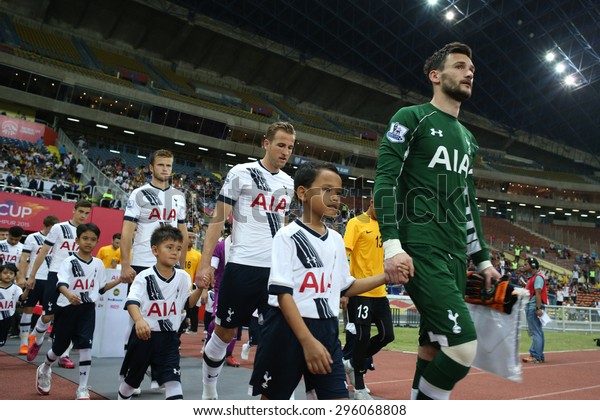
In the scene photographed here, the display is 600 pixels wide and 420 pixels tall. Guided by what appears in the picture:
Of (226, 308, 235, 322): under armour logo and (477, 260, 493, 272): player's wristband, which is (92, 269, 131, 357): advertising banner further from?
(477, 260, 493, 272): player's wristband

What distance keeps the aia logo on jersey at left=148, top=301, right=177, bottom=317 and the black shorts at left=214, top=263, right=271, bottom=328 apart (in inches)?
16.7

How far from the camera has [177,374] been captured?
4141 millimetres

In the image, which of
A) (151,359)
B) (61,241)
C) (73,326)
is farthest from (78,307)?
(61,241)

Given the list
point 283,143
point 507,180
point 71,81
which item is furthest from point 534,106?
point 283,143

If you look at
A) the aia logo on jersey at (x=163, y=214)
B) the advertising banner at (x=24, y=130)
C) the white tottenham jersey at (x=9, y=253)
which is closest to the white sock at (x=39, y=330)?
the aia logo on jersey at (x=163, y=214)

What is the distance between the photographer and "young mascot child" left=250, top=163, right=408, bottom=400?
2.90 metres

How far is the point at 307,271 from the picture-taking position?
2.97m

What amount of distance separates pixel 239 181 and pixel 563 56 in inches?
2028

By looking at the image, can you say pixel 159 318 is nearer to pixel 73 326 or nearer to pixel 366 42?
pixel 73 326

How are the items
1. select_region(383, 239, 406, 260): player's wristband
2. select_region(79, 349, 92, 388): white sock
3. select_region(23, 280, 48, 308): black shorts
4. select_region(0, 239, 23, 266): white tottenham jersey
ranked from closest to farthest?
select_region(383, 239, 406, 260): player's wristband
select_region(79, 349, 92, 388): white sock
select_region(23, 280, 48, 308): black shorts
select_region(0, 239, 23, 266): white tottenham jersey

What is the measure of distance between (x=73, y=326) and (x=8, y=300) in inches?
Answer: 170

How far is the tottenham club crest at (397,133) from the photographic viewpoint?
3264 mm

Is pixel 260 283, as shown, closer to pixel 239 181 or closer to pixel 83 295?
pixel 239 181

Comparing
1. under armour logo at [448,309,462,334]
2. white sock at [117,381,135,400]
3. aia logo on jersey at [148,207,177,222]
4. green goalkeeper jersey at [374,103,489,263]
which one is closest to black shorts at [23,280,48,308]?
aia logo on jersey at [148,207,177,222]
